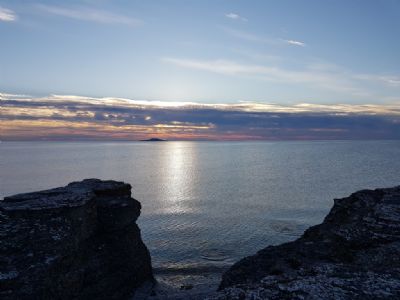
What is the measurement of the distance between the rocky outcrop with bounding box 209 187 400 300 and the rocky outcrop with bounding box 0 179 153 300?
10.2 metres

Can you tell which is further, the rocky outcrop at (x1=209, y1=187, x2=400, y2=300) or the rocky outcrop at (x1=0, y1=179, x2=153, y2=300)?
the rocky outcrop at (x1=0, y1=179, x2=153, y2=300)

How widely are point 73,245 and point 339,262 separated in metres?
16.6

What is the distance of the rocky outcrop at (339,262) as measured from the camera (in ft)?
39.4

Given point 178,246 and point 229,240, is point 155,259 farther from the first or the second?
point 229,240

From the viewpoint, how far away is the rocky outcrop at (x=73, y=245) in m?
21.1

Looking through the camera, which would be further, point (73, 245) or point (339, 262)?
point (73, 245)

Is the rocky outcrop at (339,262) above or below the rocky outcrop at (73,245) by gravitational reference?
above

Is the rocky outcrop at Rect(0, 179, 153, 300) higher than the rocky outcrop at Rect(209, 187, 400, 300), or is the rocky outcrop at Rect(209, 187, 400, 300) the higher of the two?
the rocky outcrop at Rect(209, 187, 400, 300)

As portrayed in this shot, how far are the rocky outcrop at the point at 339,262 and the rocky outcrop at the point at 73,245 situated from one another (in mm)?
10222

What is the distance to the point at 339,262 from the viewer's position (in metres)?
17.6

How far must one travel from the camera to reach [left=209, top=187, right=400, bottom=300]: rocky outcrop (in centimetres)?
1201

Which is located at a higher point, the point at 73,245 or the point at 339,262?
the point at 339,262

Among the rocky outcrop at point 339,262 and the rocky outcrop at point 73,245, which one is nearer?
the rocky outcrop at point 339,262

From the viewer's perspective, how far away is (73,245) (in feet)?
80.2
